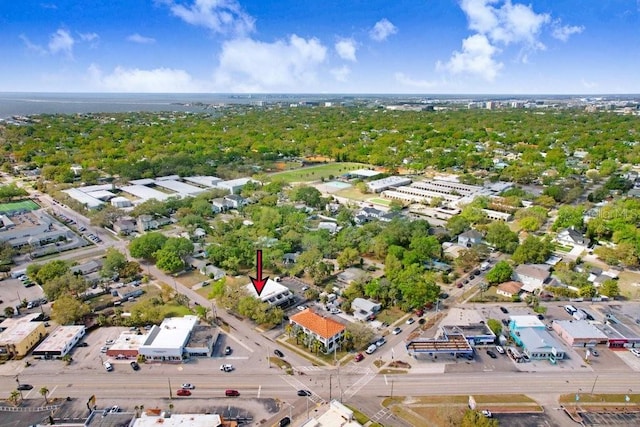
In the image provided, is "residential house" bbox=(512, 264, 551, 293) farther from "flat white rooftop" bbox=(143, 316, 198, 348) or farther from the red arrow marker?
"flat white rooftop" bbox=(143, 316, 198, 348)

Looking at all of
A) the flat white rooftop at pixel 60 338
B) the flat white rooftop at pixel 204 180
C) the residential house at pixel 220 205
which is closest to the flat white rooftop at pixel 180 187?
the flat white rooftop at pixel 204 180

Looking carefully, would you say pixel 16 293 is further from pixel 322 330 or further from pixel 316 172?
pixel 316 172

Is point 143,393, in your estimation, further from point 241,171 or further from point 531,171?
point 531,171

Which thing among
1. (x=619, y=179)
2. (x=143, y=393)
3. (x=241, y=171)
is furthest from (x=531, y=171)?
(x=143, y=393)

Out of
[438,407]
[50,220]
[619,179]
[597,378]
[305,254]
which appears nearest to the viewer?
[438,407]

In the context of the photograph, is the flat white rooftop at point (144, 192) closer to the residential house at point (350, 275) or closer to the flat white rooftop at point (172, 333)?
the residential house at point (350, 275)
